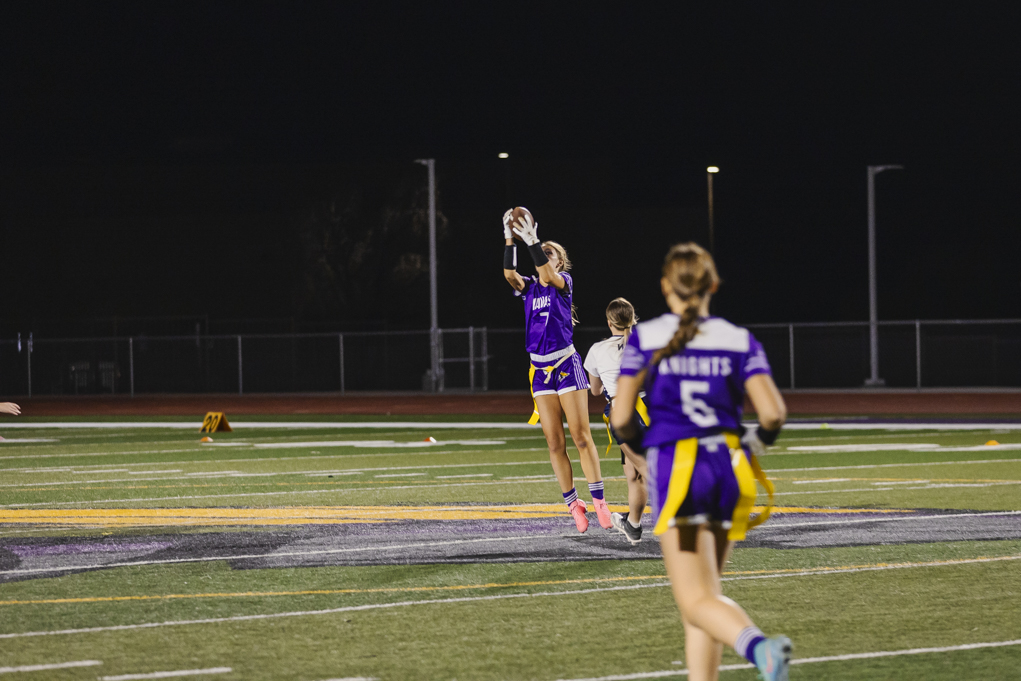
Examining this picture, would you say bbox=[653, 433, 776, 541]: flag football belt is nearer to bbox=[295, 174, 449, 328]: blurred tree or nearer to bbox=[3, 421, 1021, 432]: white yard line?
bbox=[3, 421, 1021, 432]: white yard line

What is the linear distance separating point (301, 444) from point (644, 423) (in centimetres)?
1291

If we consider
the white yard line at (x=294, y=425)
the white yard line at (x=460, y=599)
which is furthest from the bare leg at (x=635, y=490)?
the white yard line at (x=294, y=425)

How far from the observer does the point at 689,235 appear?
5562 centimetres

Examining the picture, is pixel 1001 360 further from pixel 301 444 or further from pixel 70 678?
pixel 70 678

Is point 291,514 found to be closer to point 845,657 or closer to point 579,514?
point 579,514

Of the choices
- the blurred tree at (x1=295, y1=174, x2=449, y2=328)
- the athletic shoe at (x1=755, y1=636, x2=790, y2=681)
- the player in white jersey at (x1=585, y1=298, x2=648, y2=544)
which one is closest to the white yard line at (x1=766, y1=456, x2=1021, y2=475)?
the player in white jersey at (x1=585, y1=298, x2=648, y2=544)

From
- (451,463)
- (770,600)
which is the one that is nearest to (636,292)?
(451,463)

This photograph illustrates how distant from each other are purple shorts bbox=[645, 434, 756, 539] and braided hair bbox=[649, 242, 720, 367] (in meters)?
0.35

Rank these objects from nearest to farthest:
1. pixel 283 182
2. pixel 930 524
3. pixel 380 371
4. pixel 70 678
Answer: pixel 70 678, pixel 930 524, pixel 380 371, pixel 283 182

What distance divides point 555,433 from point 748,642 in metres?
5.96

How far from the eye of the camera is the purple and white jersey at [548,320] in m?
10.3

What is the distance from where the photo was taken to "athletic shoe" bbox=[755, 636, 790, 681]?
448 cm

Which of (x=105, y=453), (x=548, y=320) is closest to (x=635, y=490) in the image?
(x=548, y=320)

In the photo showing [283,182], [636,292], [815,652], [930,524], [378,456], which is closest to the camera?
[815,652]
